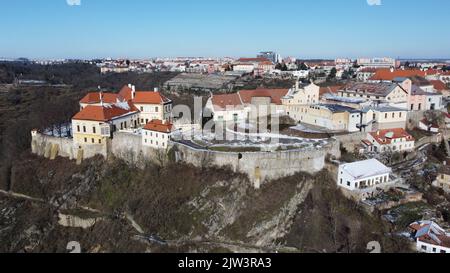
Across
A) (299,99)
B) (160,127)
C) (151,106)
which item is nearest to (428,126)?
(299,99)

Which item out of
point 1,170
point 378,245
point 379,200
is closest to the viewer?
point 378,245

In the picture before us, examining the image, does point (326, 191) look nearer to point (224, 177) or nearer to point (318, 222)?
point (318, 222)

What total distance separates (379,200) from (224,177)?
11441 mm

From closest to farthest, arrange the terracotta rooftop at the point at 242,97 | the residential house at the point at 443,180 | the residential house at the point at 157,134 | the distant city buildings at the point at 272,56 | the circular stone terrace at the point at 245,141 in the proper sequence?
1. the residential house at the point at 443,180
2. the circular stone terrace at the point at 245,141
3. the residential house at the point at 157,134
4. the terracotta rooftop at the point at 242,97
5. the distant city buildings at the point at 272,56

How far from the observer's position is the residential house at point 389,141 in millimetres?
36031

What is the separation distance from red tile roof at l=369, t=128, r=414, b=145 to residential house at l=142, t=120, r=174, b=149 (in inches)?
735

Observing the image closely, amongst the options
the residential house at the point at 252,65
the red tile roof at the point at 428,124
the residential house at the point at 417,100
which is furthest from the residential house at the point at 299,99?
the residential house at the point at 252,65

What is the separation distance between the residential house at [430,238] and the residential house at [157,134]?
19617 millimetres

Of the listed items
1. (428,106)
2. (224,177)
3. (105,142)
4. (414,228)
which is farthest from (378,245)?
(428,106)

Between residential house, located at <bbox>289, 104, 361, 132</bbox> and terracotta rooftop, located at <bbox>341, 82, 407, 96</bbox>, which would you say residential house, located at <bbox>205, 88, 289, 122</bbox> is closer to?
residential house, located at <bbox>289, 104, 361, 132</bbox>

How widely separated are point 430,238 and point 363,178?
7.12 m

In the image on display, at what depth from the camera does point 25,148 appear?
4434cm

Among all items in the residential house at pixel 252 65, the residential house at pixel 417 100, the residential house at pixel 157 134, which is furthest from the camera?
the residential house at pixel 252 65

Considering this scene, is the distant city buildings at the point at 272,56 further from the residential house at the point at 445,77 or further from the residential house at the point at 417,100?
the residential house at the point at 417,100
